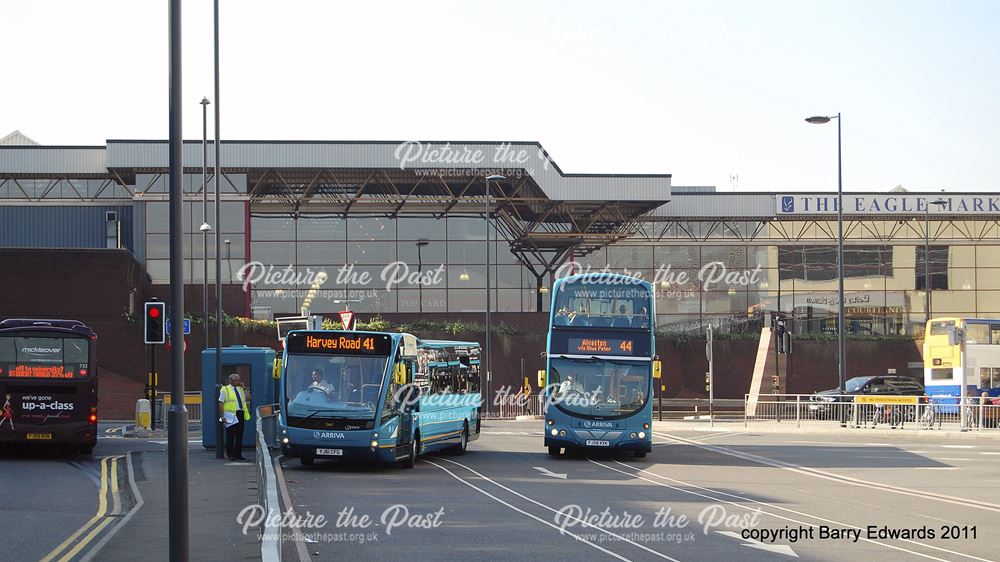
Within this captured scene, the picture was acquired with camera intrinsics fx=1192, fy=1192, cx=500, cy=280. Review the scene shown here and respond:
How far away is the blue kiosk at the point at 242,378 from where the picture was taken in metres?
26.9

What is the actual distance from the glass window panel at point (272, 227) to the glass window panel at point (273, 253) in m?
0.35

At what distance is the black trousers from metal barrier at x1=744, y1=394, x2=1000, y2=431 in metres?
24.7

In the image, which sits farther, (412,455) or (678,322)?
(678,322)

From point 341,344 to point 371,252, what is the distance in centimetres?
3777

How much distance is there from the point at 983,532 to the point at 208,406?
1757 cm

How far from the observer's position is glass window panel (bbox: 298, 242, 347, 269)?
2352 inches

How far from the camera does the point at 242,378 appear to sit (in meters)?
28.4

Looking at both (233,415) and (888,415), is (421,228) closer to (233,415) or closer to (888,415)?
(888,415)

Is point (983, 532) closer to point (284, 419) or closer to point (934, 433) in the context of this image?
point (284, 419)

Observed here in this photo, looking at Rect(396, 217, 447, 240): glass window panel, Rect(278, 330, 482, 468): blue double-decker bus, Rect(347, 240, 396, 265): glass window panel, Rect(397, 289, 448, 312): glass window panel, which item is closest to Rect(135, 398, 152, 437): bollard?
Rect(278, 330, 482, 468): blue double-decker bus

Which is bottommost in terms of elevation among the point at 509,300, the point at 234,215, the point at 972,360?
the point at 972,360

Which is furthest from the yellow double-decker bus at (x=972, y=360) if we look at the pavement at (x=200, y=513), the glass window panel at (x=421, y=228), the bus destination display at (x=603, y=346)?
the pavement at (x=200, y=513)

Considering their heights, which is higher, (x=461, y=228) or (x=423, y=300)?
(x=461, y=228)

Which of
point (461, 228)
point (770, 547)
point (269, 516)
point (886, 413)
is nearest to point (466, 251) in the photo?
point (461, 228)
